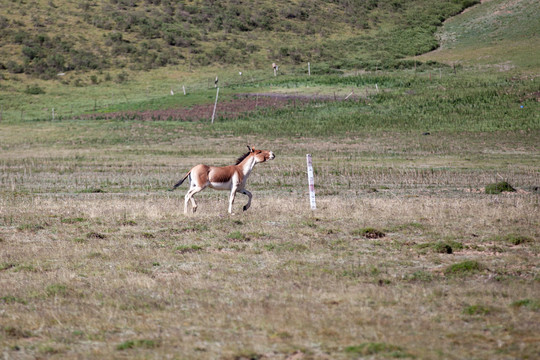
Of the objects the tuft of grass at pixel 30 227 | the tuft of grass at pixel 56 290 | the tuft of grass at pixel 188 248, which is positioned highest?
the tuft of grass at pixel 56 290

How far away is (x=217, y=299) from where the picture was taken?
10.8 metres

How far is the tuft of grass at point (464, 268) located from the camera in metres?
12.5

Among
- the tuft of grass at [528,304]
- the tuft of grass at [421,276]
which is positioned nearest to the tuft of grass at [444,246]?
the tuft of grass at [421,276]

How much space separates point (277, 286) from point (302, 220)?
7123mm

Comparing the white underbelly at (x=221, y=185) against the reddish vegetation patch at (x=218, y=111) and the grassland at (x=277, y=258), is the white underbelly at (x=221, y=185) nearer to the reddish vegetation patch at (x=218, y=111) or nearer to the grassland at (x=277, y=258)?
the grassland at (x=277, y=258)

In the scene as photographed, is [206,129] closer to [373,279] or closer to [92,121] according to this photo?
[92,121]

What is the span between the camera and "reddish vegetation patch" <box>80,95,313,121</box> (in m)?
60.7

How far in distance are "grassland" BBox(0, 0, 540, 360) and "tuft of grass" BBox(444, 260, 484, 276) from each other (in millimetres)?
37

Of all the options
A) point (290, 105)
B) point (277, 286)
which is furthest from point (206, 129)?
point (277, 286)

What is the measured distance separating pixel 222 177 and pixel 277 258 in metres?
6.20

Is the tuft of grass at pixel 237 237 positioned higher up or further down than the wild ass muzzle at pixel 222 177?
further down

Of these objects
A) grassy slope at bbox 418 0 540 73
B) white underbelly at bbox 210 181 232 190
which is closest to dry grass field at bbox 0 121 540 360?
white underbelly at bbox 210 181 232 190

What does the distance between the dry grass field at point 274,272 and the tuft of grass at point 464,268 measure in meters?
0.03

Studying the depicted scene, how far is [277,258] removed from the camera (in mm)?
13953
